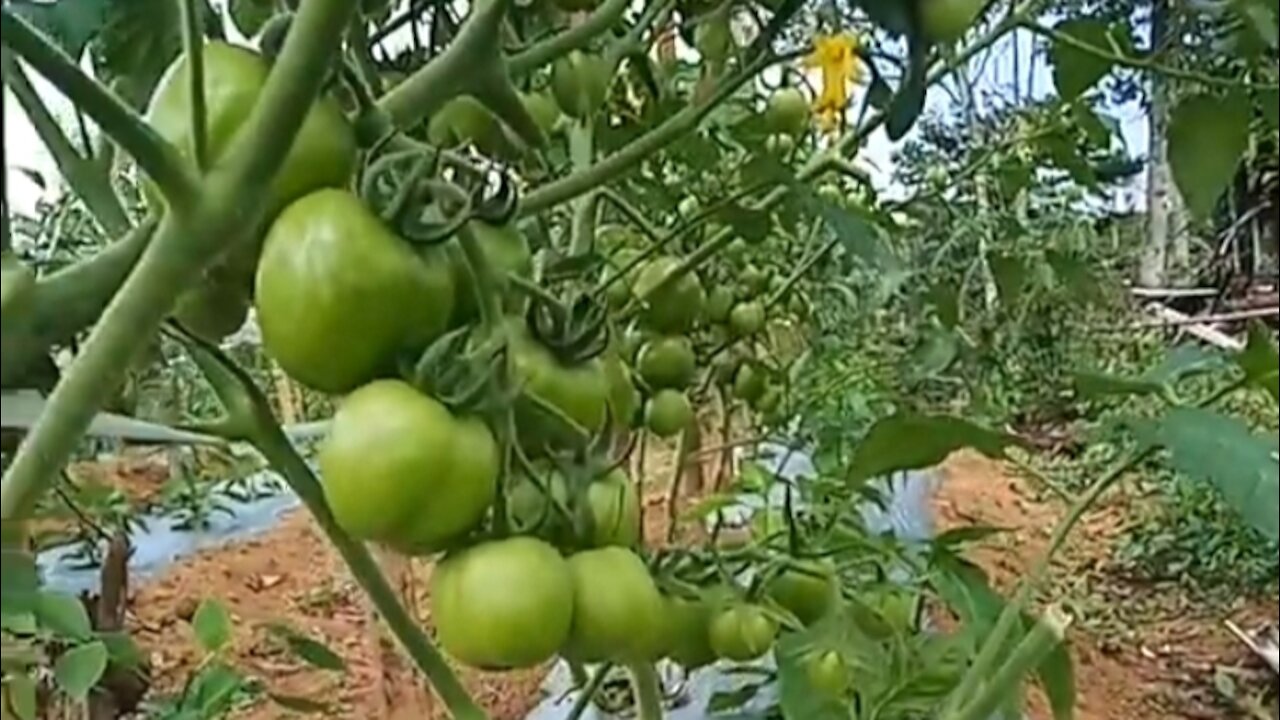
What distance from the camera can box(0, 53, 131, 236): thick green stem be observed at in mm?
513

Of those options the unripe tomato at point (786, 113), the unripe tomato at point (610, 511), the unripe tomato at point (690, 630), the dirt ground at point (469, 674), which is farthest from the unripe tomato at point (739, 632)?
the dirt ground at point (469, 674)

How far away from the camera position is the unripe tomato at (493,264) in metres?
0.44

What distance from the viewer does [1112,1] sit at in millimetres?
2812

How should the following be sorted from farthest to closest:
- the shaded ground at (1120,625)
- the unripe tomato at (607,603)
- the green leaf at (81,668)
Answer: the shaded ground at (1120,625) → the green leaf at (81,668) → the unripe tomato at (607,603)

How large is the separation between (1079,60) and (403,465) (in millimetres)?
443

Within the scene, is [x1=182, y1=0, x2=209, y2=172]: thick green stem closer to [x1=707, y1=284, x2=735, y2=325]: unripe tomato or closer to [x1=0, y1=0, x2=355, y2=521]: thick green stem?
[x1=0, y1=0, x2=355, y2=521]: thick green stem

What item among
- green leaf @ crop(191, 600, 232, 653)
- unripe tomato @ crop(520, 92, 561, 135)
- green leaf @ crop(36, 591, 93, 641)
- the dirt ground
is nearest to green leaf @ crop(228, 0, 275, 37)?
unripe tomato @ crop(520, 92, 561, 135)

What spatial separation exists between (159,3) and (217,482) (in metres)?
3.11

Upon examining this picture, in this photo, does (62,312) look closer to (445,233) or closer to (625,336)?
(445,233)

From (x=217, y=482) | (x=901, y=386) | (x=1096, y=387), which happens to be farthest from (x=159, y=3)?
(x=217, y=482)

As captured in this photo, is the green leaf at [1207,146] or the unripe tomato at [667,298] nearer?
the green leaf at [1207,146]

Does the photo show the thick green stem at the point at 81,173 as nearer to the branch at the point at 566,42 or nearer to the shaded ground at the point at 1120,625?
the branch at the point at 566,42

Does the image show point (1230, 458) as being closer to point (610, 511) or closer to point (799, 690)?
point (610, 511)

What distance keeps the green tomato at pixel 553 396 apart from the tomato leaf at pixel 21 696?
329 millimetres
